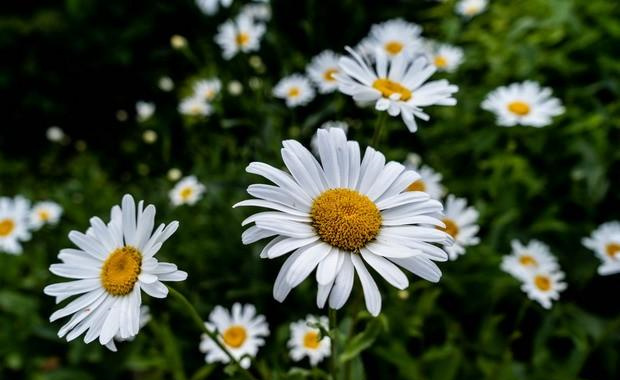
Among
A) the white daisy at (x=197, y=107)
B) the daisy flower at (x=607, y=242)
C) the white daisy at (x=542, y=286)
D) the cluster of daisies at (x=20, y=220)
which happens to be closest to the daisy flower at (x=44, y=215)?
the cluster of daisies at (x=20, y=220)

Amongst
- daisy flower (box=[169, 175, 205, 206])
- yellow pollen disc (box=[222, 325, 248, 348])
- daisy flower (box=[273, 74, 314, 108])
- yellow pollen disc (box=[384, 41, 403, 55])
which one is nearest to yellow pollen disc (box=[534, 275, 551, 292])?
yellow pollen disc (box=[222, 325, 248, 348])

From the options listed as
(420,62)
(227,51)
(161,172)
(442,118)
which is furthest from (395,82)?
(161,172)

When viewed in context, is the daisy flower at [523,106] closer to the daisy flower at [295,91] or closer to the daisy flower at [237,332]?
the daisy flower at [295,91]

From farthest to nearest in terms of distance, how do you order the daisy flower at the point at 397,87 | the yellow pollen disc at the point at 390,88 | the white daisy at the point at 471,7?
the white daisy at the point at 471,7
the yellow pollen disc at the point at 390,88
the daisy flower at the point at 397,87

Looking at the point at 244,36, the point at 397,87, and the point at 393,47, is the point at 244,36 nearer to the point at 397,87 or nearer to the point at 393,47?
the point at 393,47

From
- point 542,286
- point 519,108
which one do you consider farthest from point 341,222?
point 519,108

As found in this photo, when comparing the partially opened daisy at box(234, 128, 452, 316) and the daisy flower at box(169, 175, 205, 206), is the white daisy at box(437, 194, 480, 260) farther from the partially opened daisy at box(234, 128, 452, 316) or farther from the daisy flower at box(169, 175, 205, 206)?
the daisy flower at box(169, 175, 205, 206)
